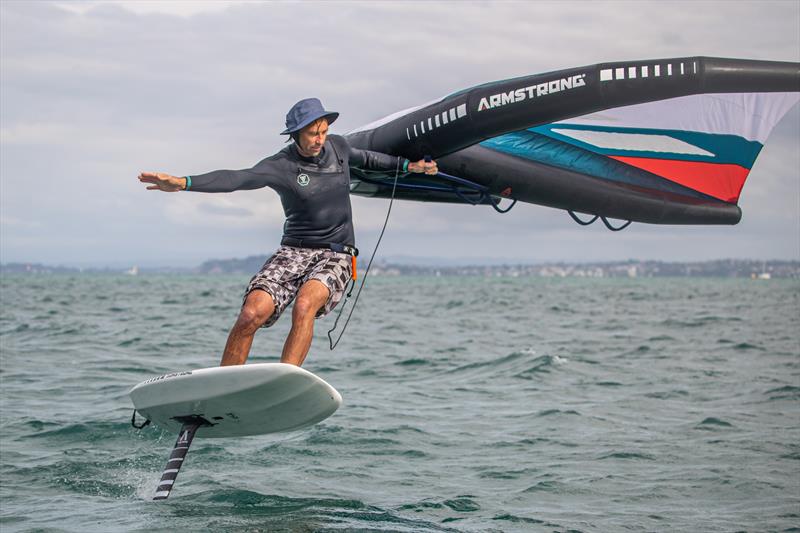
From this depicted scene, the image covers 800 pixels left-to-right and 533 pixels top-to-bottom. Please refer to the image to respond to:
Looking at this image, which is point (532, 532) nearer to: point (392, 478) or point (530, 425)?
point (392, 478)

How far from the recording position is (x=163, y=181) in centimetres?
646

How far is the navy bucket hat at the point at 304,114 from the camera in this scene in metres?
6.98

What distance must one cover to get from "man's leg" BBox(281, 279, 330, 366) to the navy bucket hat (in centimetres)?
117

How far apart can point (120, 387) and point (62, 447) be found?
468 centimetres

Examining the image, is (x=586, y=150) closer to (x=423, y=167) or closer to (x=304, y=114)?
(x=423, y=167)

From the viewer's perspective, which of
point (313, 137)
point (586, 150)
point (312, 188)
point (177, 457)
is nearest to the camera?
point (313, 137)

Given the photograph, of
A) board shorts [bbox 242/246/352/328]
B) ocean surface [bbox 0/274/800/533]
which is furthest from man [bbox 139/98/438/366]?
ocean surface [bbox 0/274/800/533]

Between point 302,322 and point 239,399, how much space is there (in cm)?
77

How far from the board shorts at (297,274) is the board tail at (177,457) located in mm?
1052

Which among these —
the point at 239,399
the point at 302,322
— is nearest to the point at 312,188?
the point at 302,322

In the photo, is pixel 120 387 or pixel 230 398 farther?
pixel 120 387

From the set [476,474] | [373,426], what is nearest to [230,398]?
[476,474]

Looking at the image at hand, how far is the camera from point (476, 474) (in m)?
10.4

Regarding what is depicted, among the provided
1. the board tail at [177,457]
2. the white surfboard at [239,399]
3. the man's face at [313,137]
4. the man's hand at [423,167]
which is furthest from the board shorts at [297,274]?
the man's hand at [423,167]
